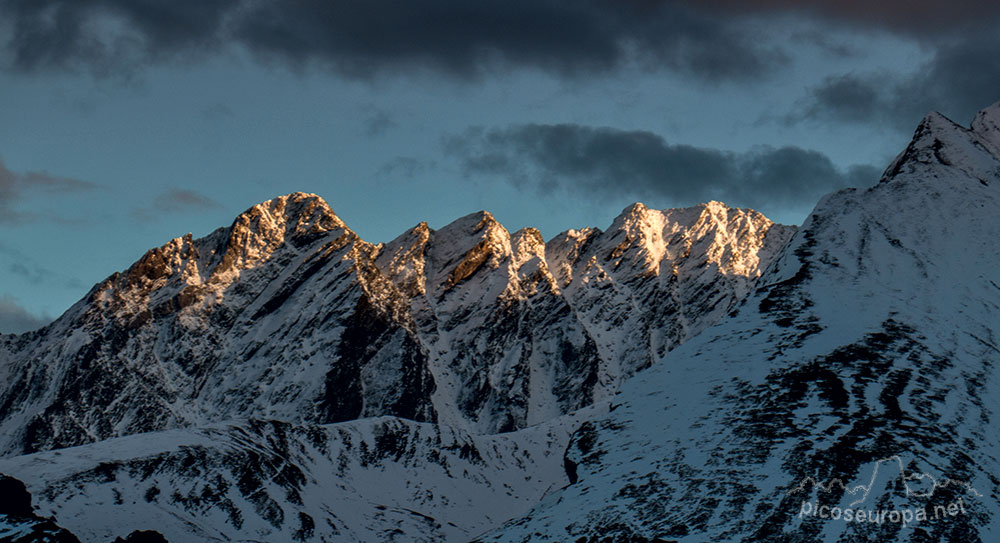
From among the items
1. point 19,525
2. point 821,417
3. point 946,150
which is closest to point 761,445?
point 821,417

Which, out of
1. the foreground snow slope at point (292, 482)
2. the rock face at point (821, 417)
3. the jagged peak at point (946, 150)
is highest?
the jagged peak at point (946, 150)

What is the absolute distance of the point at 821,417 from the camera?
2872 inches

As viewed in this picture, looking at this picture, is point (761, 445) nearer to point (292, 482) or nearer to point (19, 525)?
point (19, 525)

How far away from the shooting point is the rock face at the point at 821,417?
61938 mm

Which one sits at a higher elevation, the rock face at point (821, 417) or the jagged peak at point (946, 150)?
the jagged peak at point (946, 150)

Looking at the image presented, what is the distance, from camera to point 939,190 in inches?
5177

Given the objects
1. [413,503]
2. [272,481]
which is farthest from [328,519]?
[413,503]

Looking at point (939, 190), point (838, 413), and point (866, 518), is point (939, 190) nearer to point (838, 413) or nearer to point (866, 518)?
point (838, 413)

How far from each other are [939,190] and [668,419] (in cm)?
6744

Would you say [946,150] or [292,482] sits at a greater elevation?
[946,150]

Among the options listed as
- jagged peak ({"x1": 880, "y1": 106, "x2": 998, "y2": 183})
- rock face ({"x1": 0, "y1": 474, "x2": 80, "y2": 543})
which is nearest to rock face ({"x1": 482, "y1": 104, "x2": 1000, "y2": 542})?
rock face ({"x1": 0, "y1": 474, "x2": 80, "y2": 543})

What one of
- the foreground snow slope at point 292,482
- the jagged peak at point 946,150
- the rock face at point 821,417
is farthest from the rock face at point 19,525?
Answer: the jagged peak at point 946,150

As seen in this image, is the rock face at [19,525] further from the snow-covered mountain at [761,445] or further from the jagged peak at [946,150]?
the jagged peak at [946,150]

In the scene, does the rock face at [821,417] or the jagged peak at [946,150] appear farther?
the jagged peak at [946,150]
